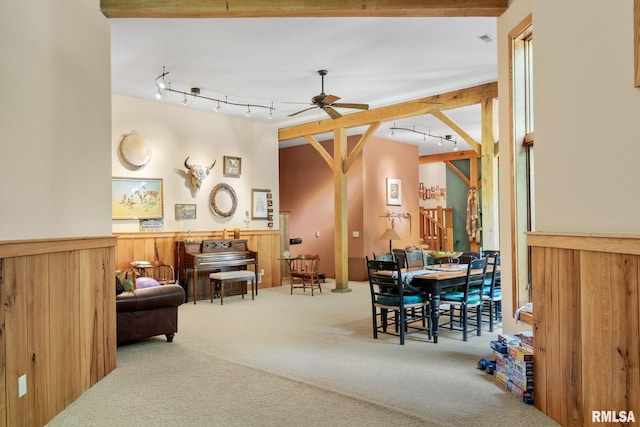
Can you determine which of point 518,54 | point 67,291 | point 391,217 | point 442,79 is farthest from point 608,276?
point 391,217

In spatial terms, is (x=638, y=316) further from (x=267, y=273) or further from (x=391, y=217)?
(x=391, y=217)

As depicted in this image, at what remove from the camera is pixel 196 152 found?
835cm

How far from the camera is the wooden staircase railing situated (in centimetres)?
1316

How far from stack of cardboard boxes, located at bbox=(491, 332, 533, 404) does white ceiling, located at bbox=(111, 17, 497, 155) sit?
3.31m

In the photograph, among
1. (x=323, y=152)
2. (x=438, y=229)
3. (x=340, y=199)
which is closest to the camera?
(x=340, y=199)

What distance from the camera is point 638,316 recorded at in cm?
212

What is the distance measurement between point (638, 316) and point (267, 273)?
7.81 m

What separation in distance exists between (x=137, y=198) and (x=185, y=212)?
2.98ft

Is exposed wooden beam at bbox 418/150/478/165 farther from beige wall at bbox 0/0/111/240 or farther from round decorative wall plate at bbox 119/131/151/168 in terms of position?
beige wall at bbox 0/0/111/240

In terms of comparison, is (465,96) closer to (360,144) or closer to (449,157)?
(360,144)

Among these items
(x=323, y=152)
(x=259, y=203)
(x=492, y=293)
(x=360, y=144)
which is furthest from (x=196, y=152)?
(x=492, y=293)

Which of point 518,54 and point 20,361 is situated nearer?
point 20,361

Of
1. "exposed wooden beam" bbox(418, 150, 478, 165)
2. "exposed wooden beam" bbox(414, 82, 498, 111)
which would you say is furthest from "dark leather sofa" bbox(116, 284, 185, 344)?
"exposed wooden beam" bbox(418, 150, 478, 165)

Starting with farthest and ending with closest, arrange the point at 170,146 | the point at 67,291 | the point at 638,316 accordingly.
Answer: the point at 170,146 → the point at 67,291 → the point at 638,316
